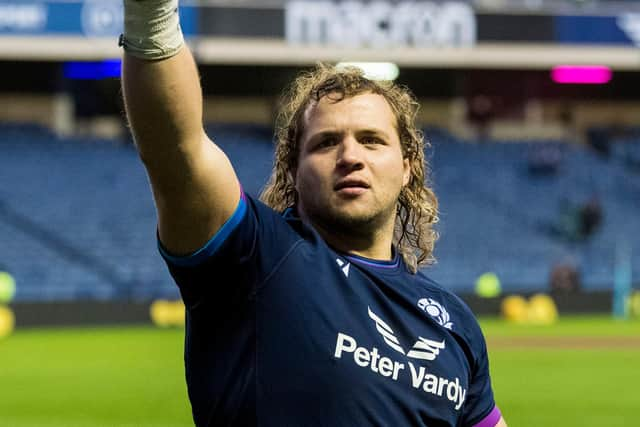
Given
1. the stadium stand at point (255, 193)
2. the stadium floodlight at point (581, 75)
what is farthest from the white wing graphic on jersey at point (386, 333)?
the stadium floodlight at point (581, 75)

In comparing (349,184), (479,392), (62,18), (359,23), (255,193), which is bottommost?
(255,193)

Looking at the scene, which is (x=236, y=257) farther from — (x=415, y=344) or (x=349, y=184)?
(x=415, y=344)

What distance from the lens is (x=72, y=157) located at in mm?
32125

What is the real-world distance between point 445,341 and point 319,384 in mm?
472

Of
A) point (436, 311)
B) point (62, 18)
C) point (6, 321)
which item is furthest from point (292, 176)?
point (62, 18)

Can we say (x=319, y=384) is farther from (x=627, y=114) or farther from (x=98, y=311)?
(x=627, y=114)

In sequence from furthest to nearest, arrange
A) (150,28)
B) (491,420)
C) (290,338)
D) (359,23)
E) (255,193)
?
(359,23) < (255,193) < (491,420) < (290,338) < (150,28)

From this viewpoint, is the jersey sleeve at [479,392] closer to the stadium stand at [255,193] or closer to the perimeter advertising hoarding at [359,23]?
the stadium stand at [255,193]

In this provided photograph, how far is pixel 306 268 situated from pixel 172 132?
60 centimetres

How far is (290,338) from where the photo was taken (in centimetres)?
286

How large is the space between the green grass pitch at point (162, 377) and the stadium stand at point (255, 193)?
171 inches

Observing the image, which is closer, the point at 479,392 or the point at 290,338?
the point at 290,338

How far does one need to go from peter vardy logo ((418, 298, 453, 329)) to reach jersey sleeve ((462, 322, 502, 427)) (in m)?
0.14

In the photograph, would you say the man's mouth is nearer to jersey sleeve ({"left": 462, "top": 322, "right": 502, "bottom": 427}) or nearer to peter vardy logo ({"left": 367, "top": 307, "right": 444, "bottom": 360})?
peter vardy logo ({"left": 367, "top": 307, "right": 444, "bottom": 360})
